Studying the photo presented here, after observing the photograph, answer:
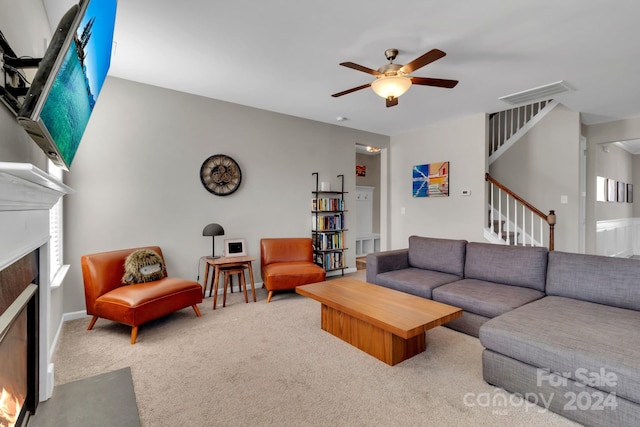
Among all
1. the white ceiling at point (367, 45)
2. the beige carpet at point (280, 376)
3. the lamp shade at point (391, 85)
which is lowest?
the beige carpet at point (280, 376)

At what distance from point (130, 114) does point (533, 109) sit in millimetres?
5674

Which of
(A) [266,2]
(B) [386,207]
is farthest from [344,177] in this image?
(A) [266,2]

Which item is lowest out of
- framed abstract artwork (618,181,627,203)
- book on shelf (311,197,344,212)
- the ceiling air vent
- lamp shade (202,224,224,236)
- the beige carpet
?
the beige carpet

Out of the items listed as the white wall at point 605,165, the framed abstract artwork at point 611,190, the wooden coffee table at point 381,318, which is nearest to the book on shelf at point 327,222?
the wooden coffee table at point 381,318

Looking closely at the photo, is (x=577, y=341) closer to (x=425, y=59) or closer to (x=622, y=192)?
(x=425, y=59)

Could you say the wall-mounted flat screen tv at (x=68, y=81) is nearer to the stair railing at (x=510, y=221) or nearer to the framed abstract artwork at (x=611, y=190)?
the stair railing at (x=510, y=221)

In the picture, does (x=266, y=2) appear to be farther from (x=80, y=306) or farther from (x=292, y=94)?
A: (x=80, y=306)

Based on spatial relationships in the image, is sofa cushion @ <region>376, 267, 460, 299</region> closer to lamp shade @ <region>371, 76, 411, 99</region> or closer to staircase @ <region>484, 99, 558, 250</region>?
staircase @ <region>484, 99, 558, 250</region>

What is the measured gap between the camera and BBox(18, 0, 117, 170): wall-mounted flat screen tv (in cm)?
91

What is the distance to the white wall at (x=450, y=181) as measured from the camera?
14.9ft

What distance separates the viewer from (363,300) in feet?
8.24

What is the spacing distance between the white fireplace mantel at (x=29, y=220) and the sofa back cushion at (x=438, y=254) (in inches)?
131

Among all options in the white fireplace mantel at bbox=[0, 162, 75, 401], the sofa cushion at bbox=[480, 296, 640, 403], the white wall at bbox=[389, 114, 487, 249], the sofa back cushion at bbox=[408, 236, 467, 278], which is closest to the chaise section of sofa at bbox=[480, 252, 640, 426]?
the sofa cushion at bbox=[480, 296, 640, 403]

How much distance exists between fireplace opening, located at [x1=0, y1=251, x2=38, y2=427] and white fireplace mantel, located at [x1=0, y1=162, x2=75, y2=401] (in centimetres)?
7
